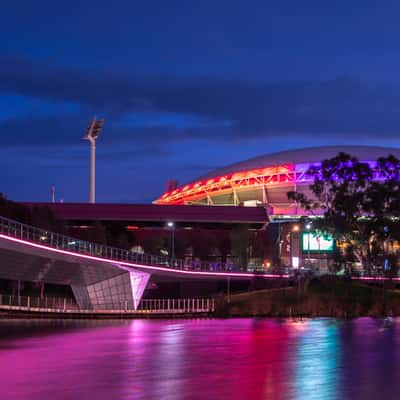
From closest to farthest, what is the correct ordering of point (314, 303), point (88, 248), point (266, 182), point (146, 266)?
point (88, 248) < point (314, 303) < point (146, 266) < point (266, 182)

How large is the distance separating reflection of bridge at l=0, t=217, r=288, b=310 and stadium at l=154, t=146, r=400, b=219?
48.1 metres

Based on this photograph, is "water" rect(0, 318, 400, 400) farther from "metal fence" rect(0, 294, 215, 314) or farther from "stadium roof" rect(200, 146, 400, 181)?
"stadium roof" rect(200, 146, 400, 181)

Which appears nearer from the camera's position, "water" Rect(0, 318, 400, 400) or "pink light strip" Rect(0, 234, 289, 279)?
"water" Rect(0, 318, 400, 400)

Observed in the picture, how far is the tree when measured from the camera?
7656 cm

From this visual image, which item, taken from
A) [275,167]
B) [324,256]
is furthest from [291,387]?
[275,167]

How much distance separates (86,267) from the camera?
6581 centimetres

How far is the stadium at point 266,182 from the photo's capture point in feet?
429

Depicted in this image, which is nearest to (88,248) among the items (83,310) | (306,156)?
(83,310)

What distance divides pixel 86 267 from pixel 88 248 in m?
1.53

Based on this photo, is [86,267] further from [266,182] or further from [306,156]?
[306,156]

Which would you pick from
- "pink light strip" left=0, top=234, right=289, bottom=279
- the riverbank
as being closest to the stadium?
"pink light strip" left=0, top=234, right=289, bottom=279

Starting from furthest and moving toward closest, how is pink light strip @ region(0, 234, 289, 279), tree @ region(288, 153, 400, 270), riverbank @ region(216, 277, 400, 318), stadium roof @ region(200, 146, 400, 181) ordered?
stadium roof @ region(200, 146, 400, 181), tree @ region(288, 153, 400, 270), riverbank @ region(216, 277, 400, 318), pink light strip @ region(0, 234, 289, 279)

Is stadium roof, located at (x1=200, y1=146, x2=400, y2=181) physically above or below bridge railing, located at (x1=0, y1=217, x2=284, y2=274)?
above

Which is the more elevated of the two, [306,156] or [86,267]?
[306,156]
